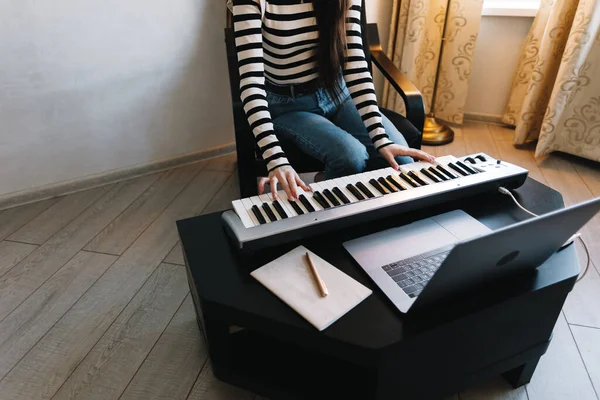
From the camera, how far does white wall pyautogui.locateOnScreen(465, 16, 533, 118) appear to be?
2.30 meters

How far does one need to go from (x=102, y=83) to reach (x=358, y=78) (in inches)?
44.1

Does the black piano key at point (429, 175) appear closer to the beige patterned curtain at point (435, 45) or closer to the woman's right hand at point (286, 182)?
the woman's right hand at point (286, 182)

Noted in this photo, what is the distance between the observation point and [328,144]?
47.9 inches

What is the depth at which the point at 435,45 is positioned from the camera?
228cm

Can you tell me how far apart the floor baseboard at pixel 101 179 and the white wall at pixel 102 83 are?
29 millimetres

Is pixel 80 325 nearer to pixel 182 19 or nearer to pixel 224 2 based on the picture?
pixel 182 19

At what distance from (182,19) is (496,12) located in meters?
1.67

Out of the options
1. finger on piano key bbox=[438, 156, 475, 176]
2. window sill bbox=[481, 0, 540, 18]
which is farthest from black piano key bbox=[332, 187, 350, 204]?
window sill bbox=[481, 0, 540, 18]

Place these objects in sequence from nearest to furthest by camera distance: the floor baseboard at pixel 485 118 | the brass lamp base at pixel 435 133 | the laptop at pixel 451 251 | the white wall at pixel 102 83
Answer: the laptop at pixel 451 251 < the white wall at pixel 102 83 < the brass lamp base at pixel 435 133 < the floor baseboard at pixel 485 118

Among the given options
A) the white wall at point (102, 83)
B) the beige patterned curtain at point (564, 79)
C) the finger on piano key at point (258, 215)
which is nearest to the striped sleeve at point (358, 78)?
the finger on piano key at point (258, 215)

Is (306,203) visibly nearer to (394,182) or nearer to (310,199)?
(310,199)

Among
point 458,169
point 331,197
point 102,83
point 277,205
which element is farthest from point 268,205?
point 102,83

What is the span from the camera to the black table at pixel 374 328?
708mm

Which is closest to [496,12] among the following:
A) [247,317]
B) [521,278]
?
[521,278]
